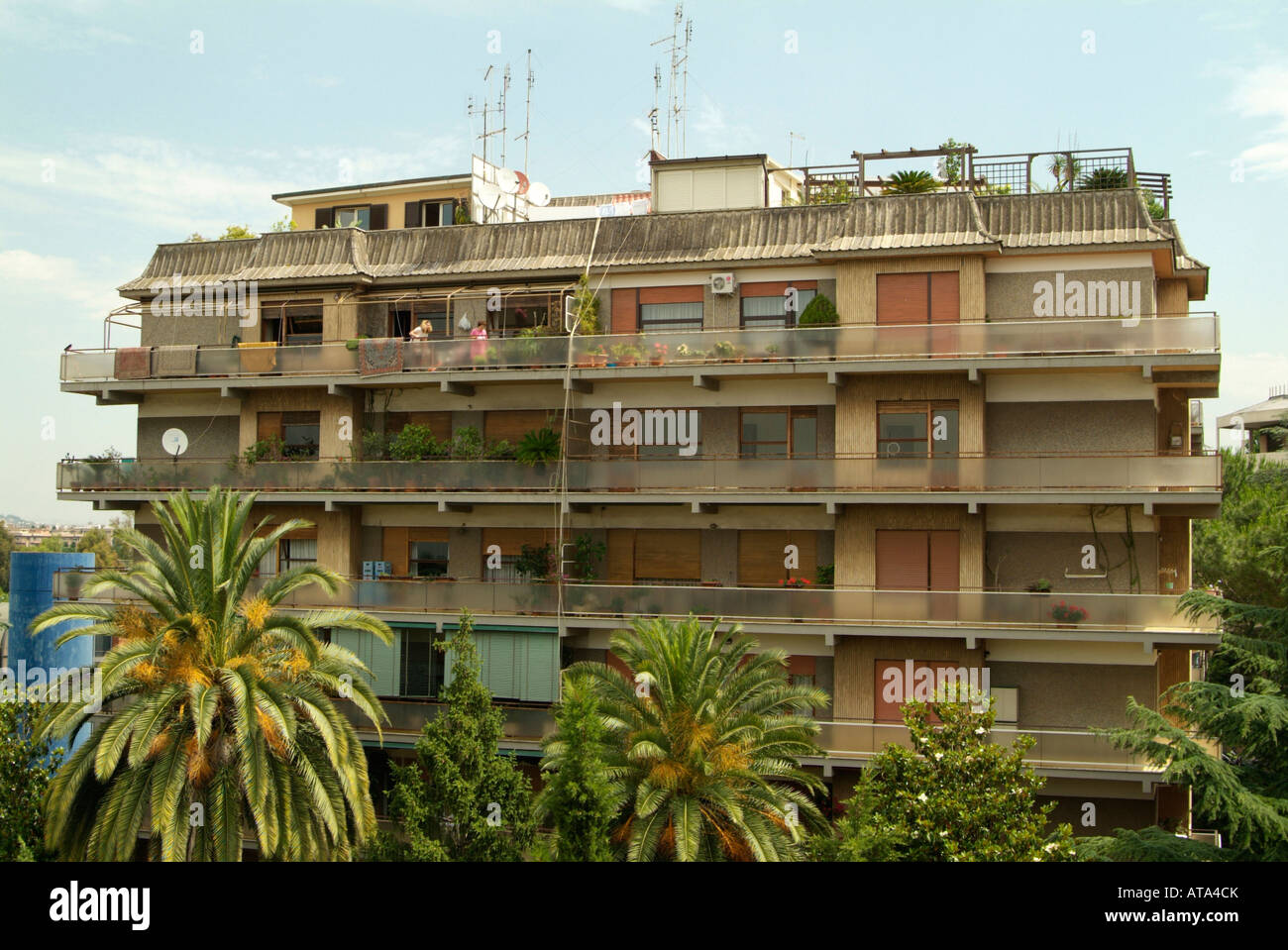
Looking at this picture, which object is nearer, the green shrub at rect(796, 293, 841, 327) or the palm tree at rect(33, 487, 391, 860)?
the palm tree at rect(33, 487, 391, 860)

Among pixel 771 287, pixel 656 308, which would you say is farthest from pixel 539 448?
pixel 771 287

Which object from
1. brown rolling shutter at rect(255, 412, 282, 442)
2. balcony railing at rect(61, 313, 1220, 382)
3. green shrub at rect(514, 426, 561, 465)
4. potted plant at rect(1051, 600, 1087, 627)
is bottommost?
potted plant at rect(1051, 600, 1087, 627)

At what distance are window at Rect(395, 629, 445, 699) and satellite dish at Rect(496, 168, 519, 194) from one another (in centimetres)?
1442

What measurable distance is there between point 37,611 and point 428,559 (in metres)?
12.7

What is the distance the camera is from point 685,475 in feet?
98.7

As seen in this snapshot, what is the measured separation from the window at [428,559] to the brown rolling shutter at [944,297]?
13.7 meters

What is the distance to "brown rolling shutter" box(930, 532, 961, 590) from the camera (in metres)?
28.7

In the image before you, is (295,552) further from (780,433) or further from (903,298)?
(903,298)

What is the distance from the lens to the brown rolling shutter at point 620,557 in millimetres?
31609

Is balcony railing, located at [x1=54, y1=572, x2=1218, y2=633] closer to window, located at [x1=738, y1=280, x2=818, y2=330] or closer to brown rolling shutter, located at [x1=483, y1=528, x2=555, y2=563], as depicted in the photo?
brown rolling shutter, located at [x1=483, y1=528, x2=555, y2=563]

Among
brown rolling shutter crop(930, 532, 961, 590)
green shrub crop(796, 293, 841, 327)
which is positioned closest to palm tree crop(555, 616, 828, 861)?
brown rolling shutter crop(930, 532, 961, 590)
